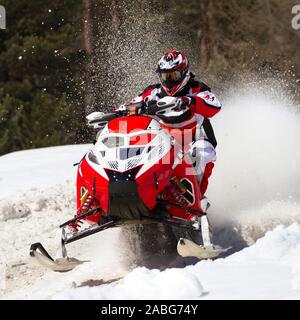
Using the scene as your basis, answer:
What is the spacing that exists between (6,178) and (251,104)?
3.92m

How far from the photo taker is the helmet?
28.2 feet

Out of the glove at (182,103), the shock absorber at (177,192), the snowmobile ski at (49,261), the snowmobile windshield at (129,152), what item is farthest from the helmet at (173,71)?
the snowmobile ski at (49,261)

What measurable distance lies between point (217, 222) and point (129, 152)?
2.74 meters

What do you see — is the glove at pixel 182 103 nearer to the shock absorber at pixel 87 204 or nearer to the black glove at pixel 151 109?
the black glove at pixel 151 109

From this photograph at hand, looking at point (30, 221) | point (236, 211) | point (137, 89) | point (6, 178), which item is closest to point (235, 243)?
point (236, 211)

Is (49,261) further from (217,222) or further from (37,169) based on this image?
(37,169)

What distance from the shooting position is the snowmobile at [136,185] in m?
7.55

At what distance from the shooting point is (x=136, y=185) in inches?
295

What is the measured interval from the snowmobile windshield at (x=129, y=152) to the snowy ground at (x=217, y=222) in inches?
42.0

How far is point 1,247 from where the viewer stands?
9844 mm

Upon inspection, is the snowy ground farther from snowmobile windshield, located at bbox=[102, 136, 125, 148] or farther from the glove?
the glove

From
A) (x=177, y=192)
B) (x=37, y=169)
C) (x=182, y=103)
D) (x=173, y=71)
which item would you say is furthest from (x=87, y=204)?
(x=37, y=169)
